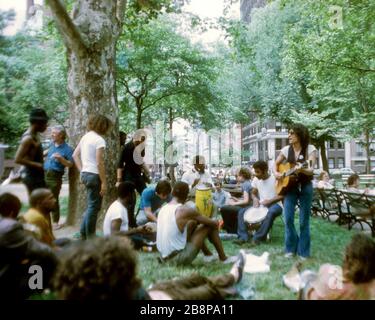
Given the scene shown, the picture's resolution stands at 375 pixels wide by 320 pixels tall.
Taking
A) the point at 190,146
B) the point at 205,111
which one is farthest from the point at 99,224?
the point at 190,146

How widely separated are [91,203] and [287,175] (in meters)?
2.65

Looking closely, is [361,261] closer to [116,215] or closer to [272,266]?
[272,266]

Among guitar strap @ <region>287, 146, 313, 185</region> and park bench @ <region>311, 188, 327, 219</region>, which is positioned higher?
guitar strap @ <region>287, 146, 313, 185</region>

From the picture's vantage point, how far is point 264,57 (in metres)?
35.3

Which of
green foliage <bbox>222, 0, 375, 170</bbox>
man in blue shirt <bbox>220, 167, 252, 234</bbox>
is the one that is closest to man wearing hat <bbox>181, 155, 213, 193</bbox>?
man in blue shirt <bbox>220, 167, 252, 234</bbox>

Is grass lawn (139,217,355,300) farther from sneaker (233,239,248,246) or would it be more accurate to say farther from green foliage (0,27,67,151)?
green foliage (0,27,67,151)

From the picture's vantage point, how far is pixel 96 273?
2.06m

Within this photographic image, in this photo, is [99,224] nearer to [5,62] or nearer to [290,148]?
[290,148]

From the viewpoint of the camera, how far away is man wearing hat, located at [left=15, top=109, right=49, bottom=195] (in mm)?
5355

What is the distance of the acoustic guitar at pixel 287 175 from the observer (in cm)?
568

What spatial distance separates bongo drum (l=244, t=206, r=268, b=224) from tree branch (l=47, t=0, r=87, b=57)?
3.97m

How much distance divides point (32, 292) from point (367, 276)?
227cm

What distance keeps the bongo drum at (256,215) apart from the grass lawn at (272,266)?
0.42m

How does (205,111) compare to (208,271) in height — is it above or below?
above
